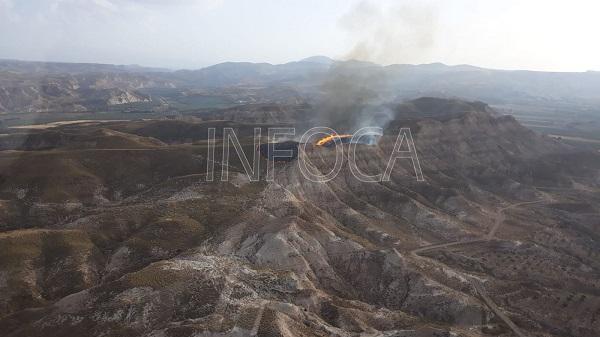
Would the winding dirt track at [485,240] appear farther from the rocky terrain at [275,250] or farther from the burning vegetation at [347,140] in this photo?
the burning vegetation at [347,140]

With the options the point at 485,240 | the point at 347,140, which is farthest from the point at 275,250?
the point at 347,140

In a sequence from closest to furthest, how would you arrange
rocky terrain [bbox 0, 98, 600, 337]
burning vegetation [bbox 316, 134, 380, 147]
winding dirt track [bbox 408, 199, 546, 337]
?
rocky terrain [bbox 0, 98, 600, 337] → winding dirt track [bbox 408, 199, 546, 337] → burning vegetation [bbox 316, 134, 380, 147]

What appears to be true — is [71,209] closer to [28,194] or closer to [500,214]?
[28,194]

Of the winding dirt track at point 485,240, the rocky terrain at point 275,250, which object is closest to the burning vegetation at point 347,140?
the rocky terrain at point 275,250

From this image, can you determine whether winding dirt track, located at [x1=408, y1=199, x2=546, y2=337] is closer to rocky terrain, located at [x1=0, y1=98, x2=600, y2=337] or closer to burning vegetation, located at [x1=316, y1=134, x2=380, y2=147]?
rocky terrain, located at [x1=0, y1=98, x2=600, y2=337]

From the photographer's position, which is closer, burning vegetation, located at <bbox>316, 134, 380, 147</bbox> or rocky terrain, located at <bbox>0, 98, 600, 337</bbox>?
rocky terrain, located at <bbox>0, 98, 600, 337</bbox>

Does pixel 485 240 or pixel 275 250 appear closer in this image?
pixel 275 250

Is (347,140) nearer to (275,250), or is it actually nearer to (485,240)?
(485,240)

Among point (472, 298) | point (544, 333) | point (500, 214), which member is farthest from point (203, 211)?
point (500, 214)

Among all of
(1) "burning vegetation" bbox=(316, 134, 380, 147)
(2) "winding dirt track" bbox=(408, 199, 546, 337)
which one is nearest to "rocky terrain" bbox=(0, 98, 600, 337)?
(2) "winding dirt track" bbox=(408, 199, 546, 337)
